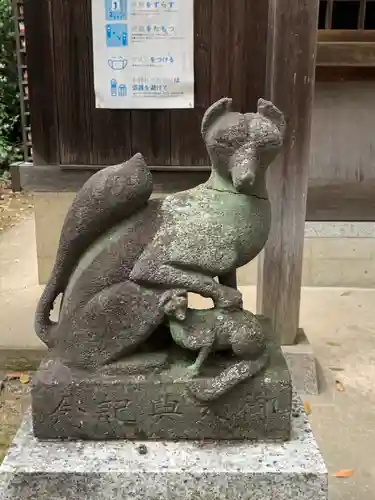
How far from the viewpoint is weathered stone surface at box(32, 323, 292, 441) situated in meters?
1.83

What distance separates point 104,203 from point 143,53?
2.29 metres

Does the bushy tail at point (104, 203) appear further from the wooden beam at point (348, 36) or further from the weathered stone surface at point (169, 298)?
the wooden beam at point (348, 36)

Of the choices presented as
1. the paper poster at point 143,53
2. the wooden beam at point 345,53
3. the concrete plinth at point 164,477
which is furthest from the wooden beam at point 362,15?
the concrete plinth at point 164,477

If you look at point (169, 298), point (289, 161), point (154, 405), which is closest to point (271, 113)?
point (169, 298)

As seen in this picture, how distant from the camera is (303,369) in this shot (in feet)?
10.9

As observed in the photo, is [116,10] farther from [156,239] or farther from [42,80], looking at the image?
[156,239]

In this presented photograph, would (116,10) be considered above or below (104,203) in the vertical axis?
above

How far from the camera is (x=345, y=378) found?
11.5 feet

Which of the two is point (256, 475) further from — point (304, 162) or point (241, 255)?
point (304, 162)

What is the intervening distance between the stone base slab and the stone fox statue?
158 centimetres

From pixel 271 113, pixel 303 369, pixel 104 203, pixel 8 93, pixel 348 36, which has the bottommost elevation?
Result: pixel 303 369

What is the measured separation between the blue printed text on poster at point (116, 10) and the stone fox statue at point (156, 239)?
2.15 meters

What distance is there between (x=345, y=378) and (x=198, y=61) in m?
2.10

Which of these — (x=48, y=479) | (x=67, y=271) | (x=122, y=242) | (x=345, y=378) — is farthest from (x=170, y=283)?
(x=345, y=378)
